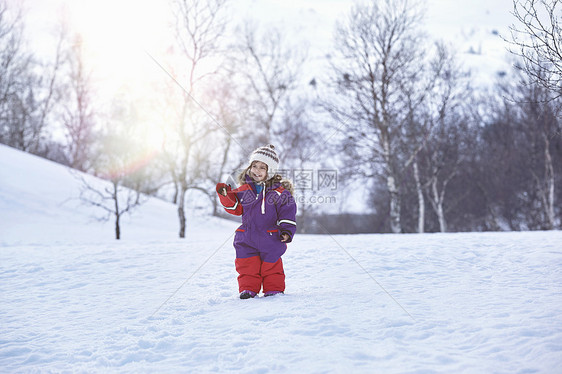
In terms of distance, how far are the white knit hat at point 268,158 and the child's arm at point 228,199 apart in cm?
41

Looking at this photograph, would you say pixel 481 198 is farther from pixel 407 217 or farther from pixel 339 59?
pixel 339 59

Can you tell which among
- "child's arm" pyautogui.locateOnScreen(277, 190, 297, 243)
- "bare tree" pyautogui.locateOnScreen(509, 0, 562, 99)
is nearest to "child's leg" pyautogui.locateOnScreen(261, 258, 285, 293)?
"child's arm" pyautogui.locateOnScreen(277, 190, 297, 243)

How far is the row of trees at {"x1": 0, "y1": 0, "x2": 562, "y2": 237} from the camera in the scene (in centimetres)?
1327

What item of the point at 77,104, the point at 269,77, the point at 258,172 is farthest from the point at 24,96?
the point at 258,172

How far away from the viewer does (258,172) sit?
13.2 feet

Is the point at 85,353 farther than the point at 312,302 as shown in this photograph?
No

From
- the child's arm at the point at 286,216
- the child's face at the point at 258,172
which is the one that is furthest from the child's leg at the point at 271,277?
the child's face at the point at 258,172

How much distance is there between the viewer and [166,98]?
12.9 m

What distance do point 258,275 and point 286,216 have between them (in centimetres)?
65

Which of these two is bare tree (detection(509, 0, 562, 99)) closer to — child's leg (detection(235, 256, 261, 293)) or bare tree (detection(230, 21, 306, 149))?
child's leg (detection(235, 256, 261, 293))

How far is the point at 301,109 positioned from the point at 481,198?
42.6ft

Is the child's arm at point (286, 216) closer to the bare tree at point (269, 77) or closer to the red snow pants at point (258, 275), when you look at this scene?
the red snow pants at point (258, 275)

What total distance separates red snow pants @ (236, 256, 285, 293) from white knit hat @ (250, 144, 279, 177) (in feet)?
2.92

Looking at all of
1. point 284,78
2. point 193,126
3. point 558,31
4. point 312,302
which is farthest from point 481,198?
point 312,302
